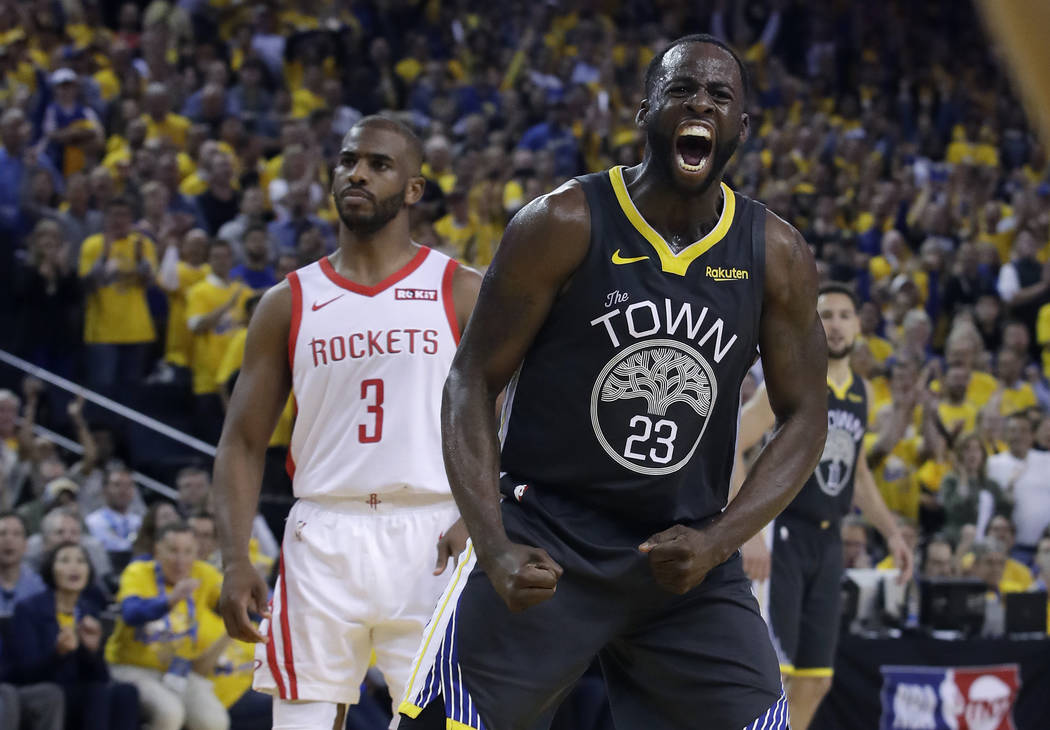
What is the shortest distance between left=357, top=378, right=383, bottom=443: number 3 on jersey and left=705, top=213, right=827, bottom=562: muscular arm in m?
1.40

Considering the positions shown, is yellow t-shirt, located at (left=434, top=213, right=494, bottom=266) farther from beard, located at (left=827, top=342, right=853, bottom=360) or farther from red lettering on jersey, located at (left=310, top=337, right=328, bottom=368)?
red lettering on jersey, located at (left=310, top=337, right=328, bottom=368)

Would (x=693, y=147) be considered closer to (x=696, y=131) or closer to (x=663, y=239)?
(x=696, y=131)

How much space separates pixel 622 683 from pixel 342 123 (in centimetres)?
1064

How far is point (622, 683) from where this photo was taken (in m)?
3.26

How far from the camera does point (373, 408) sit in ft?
14.2

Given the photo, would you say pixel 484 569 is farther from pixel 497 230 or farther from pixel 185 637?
pixel 497 230

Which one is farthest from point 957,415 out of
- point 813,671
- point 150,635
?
point 150,635

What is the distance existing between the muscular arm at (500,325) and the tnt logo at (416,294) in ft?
4.29

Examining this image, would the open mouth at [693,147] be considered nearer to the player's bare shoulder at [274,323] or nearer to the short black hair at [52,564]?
the player's bare shoulder at [274,323]

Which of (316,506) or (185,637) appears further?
(185,637)

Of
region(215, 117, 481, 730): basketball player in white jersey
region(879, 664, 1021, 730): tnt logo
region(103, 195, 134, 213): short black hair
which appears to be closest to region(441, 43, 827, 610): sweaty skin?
region(215, 117, 481, 730): basketball player in white jersey

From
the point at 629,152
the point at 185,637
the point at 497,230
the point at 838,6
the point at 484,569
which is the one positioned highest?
the point at 838,6

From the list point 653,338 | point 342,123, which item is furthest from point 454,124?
point 653,338

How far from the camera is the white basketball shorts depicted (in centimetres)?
418
